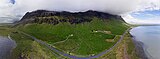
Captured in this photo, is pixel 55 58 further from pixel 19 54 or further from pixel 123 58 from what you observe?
pixel 123 58

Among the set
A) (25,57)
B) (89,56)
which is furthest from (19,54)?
(89,56)

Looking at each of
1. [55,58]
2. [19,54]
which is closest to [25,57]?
[19,54]

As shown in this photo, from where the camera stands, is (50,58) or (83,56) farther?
(83,56)

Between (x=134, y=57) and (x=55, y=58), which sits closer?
(x=55, y=58)

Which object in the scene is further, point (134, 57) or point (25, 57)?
point (134, 57)

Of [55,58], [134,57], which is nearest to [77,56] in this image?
[55,58]

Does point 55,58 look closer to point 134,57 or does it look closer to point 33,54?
point 33,54

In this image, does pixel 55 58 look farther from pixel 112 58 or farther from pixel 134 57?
pixel 134 57
